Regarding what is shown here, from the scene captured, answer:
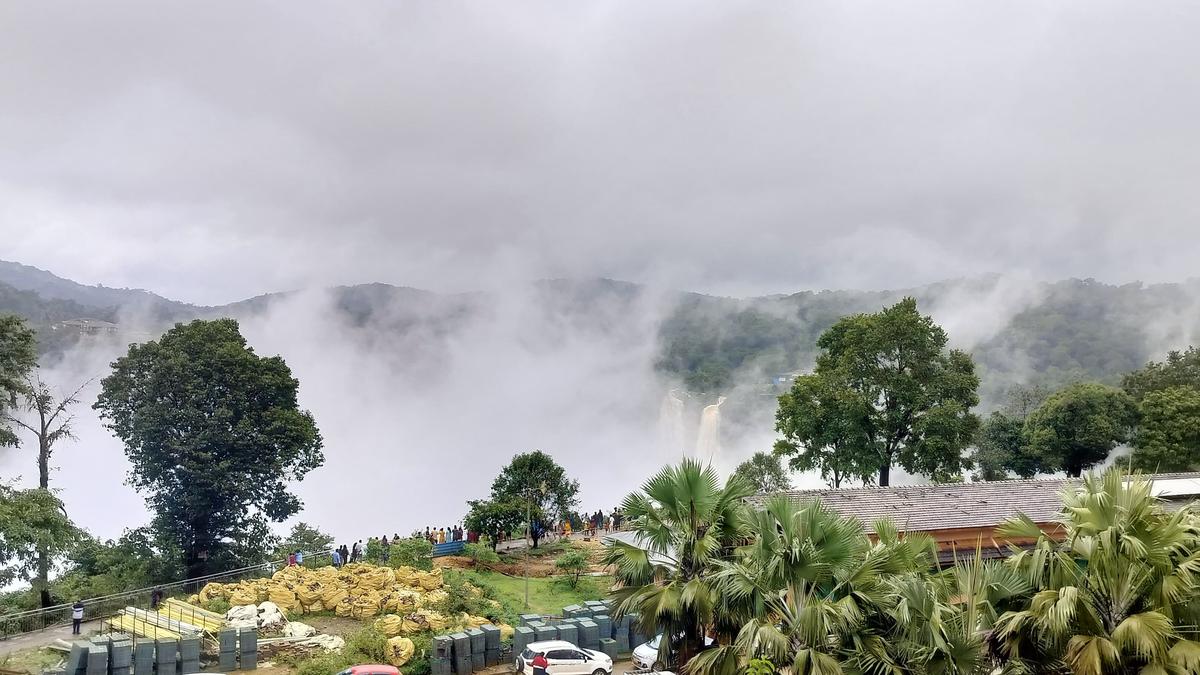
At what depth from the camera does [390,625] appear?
87.0ft

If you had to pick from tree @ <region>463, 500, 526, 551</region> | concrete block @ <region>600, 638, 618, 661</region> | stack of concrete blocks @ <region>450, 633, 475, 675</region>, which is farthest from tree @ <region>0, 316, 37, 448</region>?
concrete block @ <region>600, 638, 618, 661</region>

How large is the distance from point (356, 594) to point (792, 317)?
12750 centimetres

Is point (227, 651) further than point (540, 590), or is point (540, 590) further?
point (540, 590)

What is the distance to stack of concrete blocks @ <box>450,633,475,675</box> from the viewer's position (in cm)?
2416

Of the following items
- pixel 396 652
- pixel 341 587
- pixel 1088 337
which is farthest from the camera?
pixel 1088 337

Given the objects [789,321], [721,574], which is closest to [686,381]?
[789,321]

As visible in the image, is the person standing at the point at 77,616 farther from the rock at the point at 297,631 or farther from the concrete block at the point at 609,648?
the concrete block at the point at 609,648

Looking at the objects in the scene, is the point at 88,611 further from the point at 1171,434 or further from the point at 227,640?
the point at 1171,434

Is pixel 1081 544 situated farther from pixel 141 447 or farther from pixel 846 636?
pixel 141 447

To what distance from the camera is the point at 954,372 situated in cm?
4019

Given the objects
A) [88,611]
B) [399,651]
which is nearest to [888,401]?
[399,651]

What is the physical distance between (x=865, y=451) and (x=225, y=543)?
30.5 meters

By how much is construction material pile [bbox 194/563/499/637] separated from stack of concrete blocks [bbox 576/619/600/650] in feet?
13.9

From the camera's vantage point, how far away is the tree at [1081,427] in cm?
4975
